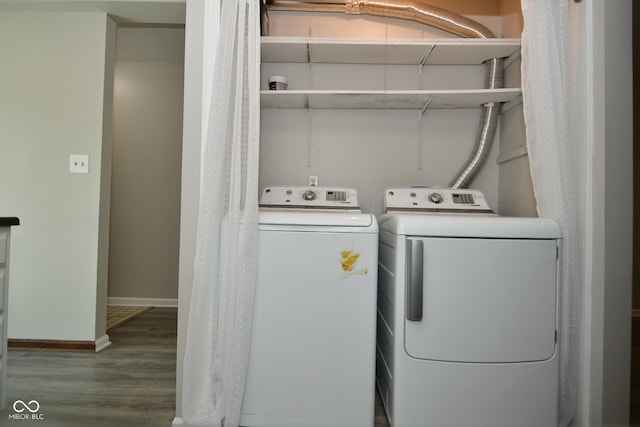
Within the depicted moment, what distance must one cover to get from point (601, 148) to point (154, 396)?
2.39 meters

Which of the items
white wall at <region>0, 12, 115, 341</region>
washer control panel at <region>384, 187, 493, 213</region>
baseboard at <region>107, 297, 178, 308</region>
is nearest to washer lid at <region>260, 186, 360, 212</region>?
washer control panel at <region>384, 187, 493, 213</region>

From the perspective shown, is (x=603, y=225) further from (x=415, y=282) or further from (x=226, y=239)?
(x=226, y=239)

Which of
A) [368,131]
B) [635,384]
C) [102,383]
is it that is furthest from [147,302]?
[635,384]

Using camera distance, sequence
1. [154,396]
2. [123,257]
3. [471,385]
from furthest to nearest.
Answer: [123,257], [154,396], [471,385]

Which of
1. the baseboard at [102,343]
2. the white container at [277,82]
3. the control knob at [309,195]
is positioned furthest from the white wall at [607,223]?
the baseboard at [102,343]

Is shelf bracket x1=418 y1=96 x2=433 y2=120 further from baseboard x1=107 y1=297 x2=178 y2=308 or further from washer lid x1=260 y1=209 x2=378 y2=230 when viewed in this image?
baseboard x1=107 y1=297 x2=178 y2=308

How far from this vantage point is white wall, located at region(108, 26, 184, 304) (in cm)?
374

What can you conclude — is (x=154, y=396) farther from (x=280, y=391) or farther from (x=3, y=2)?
(x=3, y=2)

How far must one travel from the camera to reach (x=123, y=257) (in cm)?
376

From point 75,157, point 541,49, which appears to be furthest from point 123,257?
point 541,49

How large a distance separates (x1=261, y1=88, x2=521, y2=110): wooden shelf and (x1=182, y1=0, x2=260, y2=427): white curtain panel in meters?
0.58

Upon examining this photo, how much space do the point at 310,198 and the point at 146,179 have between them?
7.91ft

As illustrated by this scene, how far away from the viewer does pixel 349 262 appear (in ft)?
4.96

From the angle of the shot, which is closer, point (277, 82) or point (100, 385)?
point (100, 385)
